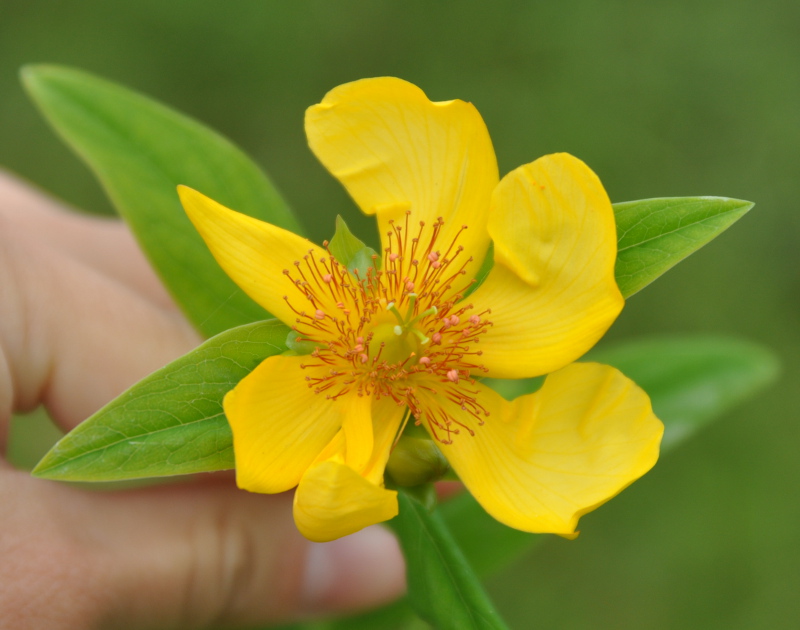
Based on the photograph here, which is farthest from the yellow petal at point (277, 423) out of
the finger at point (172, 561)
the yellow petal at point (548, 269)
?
the finger at point (172, 561)

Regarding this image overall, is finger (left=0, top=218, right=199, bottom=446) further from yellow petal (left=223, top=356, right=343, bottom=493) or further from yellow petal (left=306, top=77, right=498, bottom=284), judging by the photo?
yellow petal (left=306, top=77, right=498, bottom=284)

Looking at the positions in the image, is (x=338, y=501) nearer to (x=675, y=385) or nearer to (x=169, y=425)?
(x=169, y=425)

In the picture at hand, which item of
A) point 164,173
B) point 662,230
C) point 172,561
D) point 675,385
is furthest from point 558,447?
point 675,385

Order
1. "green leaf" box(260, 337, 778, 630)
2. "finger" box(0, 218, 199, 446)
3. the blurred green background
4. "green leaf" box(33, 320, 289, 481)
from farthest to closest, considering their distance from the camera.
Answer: the blurred green background → "green leaf" box(260, 337, 778, 630) → "finger" box(0, 218, 199, 446) → "green leaf" box(33, 320, 289, 481)

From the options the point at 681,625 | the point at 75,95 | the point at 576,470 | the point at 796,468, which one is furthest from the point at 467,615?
the point at 796,468

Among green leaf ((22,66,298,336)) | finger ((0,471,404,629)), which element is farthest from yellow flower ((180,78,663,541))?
finger ((0,471,404,629))

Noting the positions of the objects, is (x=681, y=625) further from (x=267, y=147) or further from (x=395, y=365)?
(x=267, y=147)

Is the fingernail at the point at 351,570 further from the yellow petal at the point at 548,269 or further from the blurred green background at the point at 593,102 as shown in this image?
the blurred green background at the point at 593,102
